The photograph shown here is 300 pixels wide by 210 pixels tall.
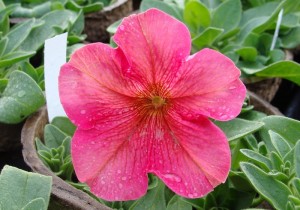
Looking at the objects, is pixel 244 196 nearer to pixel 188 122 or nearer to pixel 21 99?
pixel 188 122

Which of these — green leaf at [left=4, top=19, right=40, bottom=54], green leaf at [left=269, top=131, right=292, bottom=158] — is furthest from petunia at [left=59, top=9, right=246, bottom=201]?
green leaf at [left=4, top=19, right=40, bottom=54]

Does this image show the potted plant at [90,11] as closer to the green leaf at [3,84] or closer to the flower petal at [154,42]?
the green leaf at [3,84]

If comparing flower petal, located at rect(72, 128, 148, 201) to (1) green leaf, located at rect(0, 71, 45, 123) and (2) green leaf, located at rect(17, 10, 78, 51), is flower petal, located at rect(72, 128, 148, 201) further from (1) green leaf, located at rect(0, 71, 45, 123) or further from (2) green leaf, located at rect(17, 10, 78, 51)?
(2) green leaf, located at rect(17, 10, 78, 51)

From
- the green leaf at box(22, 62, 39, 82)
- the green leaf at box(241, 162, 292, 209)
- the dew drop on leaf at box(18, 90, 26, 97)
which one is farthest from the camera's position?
the green leaf at box(22, 62, 39, 82)

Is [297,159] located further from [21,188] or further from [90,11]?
[90,11]

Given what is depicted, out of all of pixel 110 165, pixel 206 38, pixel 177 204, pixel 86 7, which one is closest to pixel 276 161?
pixel 177 204
